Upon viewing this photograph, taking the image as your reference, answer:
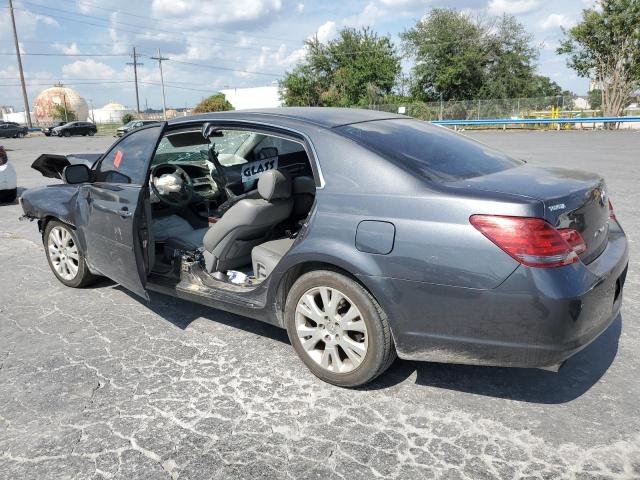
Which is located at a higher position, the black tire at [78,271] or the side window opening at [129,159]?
the side window opening at [129,159]

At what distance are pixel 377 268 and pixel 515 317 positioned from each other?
2.32ft

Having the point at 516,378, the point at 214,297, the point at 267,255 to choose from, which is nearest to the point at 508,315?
the point at 516,378

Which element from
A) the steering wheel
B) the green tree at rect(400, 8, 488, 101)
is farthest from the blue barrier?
the steering wheel

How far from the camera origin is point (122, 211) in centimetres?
394

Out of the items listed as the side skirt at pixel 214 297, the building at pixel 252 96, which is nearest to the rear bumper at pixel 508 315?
the side skirt at pixel 214 297

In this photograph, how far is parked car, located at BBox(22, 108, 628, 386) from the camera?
2.55 metres

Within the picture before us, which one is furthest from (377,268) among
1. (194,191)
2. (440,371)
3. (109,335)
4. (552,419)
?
(194,191)

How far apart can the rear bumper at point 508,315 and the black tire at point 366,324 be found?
0.08 m

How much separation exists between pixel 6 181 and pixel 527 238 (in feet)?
32.5

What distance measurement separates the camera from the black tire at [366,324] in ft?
9.58

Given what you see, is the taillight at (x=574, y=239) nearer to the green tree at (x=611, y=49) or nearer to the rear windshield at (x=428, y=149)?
the rear windshield at (x=428, y=149)

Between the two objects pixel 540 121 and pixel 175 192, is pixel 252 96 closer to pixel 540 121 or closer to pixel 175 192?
pixel 540 121

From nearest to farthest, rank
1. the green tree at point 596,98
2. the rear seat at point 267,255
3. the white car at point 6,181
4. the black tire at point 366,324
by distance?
the black tire at point 366,324 → the rear seat at point 267,255 → the white car at point 6,181 → the green tree at point 596,98

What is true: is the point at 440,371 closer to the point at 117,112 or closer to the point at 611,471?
the point at 611,471
